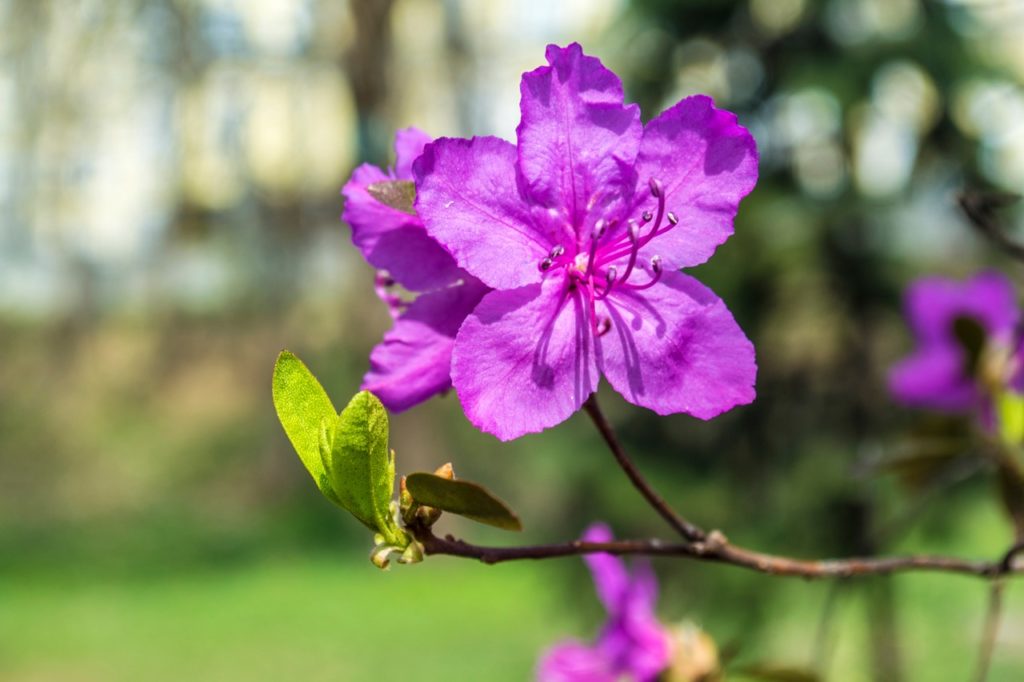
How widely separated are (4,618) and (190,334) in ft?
12.2

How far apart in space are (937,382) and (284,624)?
4.57 meters

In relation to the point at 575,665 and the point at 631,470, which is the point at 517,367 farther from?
the point at 575,665

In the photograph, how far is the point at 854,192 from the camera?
2.92 meters

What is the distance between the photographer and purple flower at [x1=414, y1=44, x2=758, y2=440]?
0.51m

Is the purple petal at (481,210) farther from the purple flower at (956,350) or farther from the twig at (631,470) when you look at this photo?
the purple flower at (956,350)

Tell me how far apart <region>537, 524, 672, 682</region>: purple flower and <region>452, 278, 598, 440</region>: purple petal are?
0.41 m

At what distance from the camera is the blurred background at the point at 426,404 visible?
296 cm

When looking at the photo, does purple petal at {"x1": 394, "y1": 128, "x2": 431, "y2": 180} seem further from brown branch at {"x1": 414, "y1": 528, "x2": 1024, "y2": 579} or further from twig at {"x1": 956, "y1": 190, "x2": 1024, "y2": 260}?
twig at {"x1": 956, "y1": 190, "x2": 1024, "y2": 260}

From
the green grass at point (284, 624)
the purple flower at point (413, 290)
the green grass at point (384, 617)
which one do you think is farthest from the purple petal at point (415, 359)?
the green grass at point (284, 624)

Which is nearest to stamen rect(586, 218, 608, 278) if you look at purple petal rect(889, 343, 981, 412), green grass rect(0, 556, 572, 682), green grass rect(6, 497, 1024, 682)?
purple petal rect(889, 343, 981, 412)

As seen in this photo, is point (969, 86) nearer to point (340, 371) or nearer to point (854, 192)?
point (854, 192)

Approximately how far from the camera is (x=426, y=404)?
20.6 feet

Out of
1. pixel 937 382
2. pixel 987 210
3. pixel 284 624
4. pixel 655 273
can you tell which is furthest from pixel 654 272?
pixel 284 624

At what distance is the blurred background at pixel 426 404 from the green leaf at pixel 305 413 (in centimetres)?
36
